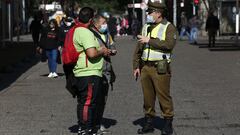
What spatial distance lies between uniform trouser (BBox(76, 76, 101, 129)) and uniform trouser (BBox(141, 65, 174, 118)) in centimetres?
69

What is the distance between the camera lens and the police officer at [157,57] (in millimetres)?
8453

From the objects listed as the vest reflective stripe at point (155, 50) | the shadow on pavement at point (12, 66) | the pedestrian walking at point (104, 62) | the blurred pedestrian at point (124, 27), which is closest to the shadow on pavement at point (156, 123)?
the pedestrian walking at point (104, 62)

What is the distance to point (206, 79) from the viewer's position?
16531 millimetres

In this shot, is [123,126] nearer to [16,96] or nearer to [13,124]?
[13,124]

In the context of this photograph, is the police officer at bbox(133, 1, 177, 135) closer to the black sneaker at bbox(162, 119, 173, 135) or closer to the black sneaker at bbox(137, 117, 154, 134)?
the black sneaker at bbox(162, 119, 173, 135)

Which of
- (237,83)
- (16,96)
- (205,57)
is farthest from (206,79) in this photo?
(205,57)

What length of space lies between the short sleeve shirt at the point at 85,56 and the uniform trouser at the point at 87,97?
0.26 ft

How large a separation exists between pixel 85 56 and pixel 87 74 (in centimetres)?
24

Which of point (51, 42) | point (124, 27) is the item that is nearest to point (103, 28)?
point (51, 42)

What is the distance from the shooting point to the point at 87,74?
27.5ft

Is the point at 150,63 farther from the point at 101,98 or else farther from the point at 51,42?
the point at 51,42

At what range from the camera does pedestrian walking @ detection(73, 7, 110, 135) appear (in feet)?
27.3

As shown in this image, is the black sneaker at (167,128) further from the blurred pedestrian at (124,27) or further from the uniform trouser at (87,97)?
the blurred pedestrian at (124,27)

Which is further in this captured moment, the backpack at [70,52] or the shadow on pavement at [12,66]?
the shadow on pavement at [12,66]
